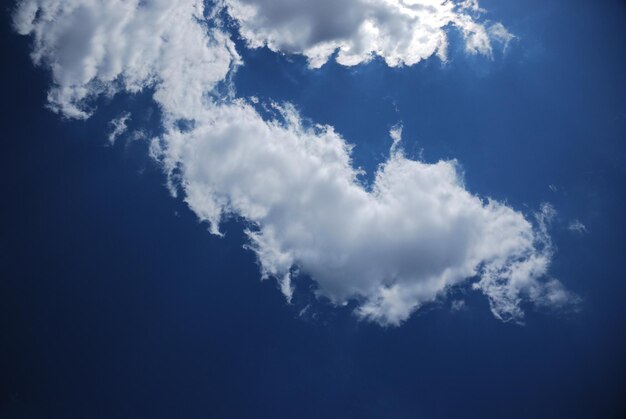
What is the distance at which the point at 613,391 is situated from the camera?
51.0 m

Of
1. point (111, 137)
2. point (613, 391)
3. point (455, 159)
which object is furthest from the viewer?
point (613, 391)

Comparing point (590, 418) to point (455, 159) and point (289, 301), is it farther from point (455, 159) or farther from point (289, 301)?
point (289, 301)

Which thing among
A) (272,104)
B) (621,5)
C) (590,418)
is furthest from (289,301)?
(621,5)

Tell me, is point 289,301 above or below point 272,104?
below

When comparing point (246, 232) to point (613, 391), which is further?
point (613, 391)

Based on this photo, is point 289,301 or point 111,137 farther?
point 289,301

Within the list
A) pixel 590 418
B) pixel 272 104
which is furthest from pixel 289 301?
pixel 590 418

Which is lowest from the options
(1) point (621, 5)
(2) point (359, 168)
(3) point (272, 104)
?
(2) point (359, 168)

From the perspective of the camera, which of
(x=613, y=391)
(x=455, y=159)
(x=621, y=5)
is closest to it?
(x=621, y=5)

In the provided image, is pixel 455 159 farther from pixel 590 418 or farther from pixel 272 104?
pixel 590 418

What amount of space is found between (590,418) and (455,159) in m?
49.1

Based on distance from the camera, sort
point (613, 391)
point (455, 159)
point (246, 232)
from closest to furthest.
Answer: point (455, 159)
point (246, 232)
point (613, 391)

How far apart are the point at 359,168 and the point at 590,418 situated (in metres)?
55.8

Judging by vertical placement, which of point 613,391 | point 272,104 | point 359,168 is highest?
point 272,104
